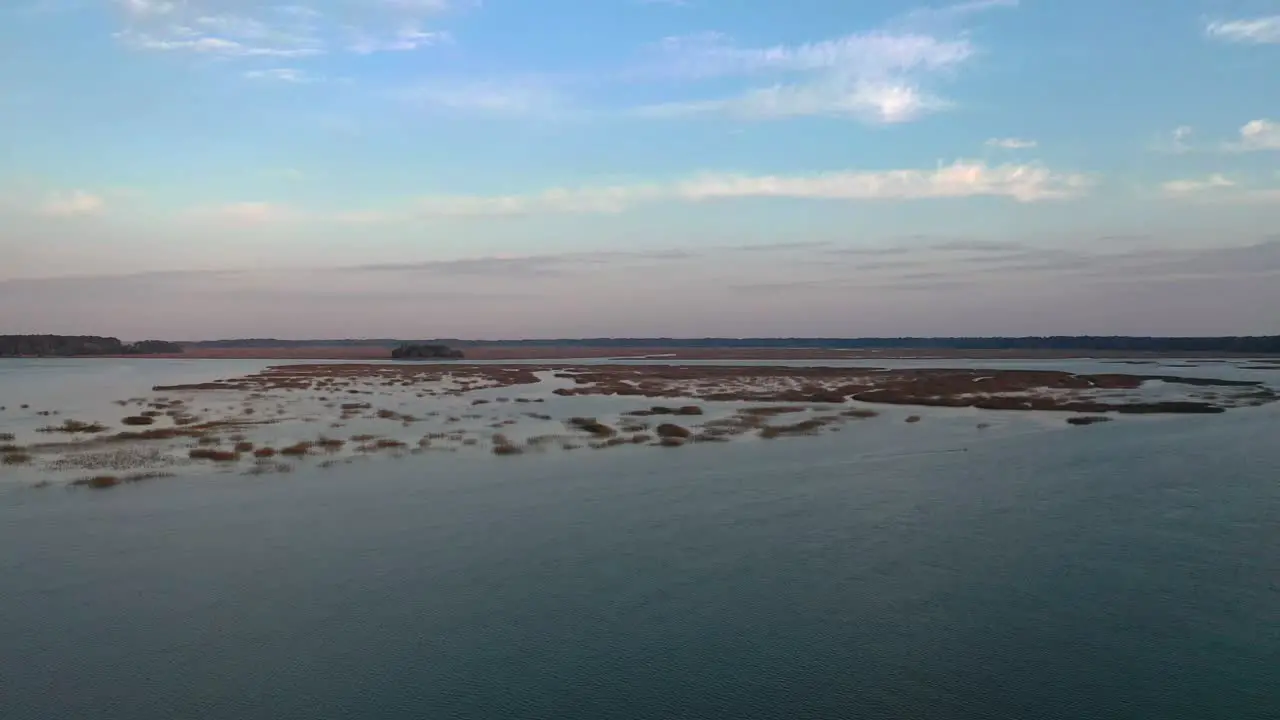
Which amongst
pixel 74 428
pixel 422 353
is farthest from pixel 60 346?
pixel 74 428

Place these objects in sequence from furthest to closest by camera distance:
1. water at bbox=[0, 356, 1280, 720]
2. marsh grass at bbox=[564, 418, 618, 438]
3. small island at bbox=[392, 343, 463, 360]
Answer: small island at bbox=[392, 343, 463, 360] → marsh grass at bbox=[564, 418, 618, 438] → water at bbox=[0, 356, 1280, 720]

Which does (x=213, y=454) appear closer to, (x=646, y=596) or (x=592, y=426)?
(x=592, y=426)

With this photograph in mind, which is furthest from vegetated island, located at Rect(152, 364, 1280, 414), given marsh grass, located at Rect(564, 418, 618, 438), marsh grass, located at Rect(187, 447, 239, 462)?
marsh grass, located at Rect(187, 447, 239, 462)

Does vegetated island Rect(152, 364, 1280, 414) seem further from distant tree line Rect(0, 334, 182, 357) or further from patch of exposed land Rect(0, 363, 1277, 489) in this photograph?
distant tree line Rect(0, 334, 182, 357)

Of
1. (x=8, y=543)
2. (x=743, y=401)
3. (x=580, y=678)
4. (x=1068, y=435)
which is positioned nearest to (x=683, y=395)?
(x=743, y=401)

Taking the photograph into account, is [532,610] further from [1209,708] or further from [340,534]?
[1209,708]
